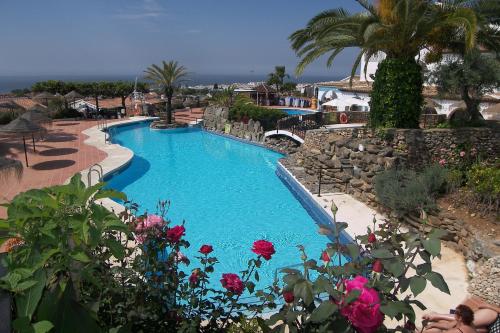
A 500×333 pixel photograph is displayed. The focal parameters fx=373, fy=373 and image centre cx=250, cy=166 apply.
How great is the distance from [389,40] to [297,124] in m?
11.4

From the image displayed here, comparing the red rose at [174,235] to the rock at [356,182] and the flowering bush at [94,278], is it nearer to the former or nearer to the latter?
the flowering bush at [94,278]

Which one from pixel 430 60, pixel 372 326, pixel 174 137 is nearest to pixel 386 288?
pixel 372 326

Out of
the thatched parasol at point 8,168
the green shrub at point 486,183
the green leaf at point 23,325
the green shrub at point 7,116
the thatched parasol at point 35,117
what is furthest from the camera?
the green shrub at point 7,116

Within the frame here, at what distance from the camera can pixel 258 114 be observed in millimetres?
24891

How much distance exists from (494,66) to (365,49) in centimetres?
458

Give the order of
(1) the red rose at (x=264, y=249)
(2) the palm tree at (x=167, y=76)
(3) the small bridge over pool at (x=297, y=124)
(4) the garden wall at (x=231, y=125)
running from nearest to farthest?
(1) the red rose at (x=264, y=249)
(3) the small bridge over pool at (x=297, y=124)
(4) the garden wall at (x=231, y=125)
(2) the palm tree at (x=167, y=76)

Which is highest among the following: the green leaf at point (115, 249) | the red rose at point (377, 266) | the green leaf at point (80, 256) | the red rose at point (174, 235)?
the green leaf at point (80, 256)

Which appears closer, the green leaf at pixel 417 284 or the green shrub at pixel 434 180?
the green leaf at pixel 417 284

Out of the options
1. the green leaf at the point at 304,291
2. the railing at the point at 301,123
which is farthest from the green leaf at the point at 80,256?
the railing at the point at 301,123

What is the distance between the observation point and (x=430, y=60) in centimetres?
1259

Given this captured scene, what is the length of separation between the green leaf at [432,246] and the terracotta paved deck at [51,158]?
431 inches

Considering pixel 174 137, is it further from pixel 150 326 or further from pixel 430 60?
pixel 150 326

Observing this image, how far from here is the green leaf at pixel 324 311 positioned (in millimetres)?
1779

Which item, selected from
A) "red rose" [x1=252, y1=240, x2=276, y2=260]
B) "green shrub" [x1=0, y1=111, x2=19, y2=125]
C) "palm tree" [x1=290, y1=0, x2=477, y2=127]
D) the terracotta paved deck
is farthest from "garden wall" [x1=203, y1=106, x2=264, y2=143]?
"red rose" [x1=252, y1=240, x2=276, y2=260]
